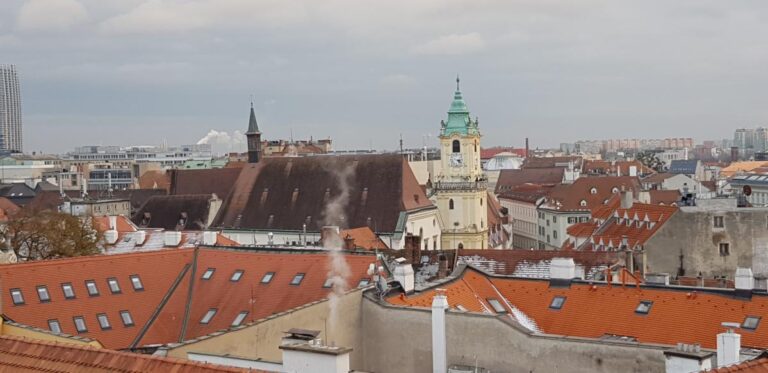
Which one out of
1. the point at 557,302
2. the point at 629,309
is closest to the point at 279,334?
the point at 557,302

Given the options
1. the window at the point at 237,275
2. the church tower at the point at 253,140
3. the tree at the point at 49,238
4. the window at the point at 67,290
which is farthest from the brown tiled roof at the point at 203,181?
the window at the point at 67,290

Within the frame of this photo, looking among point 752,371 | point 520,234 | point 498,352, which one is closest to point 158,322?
point 498,352

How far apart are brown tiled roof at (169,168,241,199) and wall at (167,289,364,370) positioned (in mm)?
68423

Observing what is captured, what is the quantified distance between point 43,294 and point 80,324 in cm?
171

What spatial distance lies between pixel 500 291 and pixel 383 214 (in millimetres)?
40798

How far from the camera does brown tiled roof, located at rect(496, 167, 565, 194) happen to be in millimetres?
149250

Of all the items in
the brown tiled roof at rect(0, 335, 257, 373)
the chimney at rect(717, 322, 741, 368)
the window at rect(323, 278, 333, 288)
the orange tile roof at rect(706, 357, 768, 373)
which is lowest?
the window at rect(323, 278, 333, 288)

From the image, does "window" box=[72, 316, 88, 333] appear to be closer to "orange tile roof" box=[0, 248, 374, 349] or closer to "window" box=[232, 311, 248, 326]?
"orange tile roof" box=[0, 248, 374, 349]

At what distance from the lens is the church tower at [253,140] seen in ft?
299

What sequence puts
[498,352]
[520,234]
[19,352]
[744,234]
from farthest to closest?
[520,234], [744,234], [498,352], [19,352]

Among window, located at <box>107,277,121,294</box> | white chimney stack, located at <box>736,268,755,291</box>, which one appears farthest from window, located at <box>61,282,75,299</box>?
white chimney stack, located at <box>736,268,755,291</box>

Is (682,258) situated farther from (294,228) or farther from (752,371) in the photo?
(752,371)

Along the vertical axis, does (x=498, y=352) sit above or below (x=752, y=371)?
below

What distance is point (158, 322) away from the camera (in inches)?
1393
